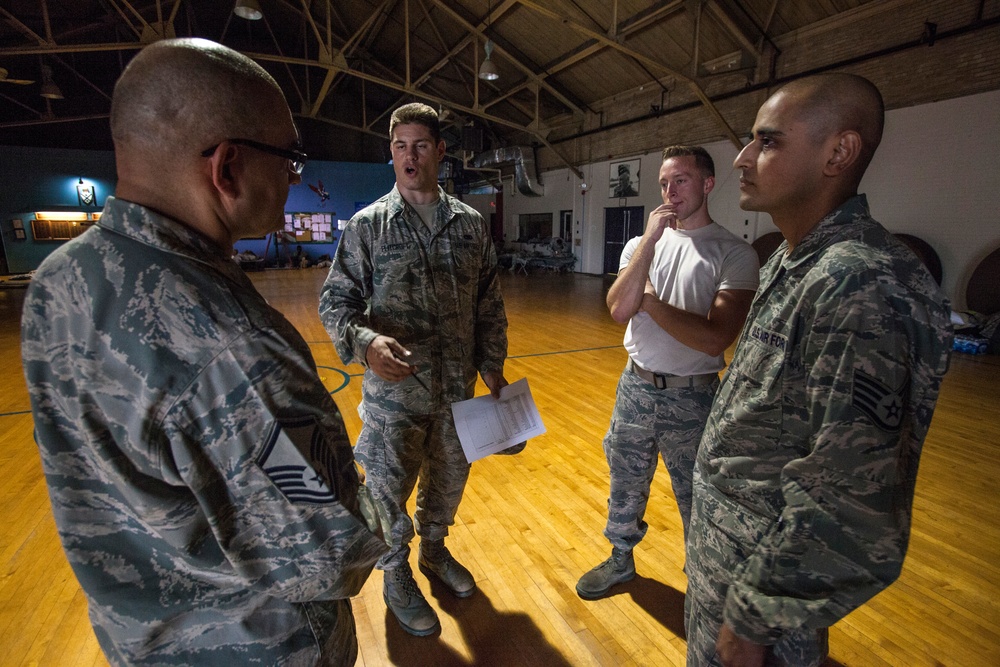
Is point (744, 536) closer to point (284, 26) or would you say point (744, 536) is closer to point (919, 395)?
point (919, 395)

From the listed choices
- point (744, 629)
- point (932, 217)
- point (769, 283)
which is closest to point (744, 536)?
point (744, 629)

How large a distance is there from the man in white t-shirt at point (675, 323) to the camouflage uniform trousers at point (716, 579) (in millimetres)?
589

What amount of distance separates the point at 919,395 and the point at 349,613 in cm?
104

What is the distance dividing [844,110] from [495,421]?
1354 mm

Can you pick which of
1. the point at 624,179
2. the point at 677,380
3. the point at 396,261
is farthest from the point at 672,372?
the point at 624,179

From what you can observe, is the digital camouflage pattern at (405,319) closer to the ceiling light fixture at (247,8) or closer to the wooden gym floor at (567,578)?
the wooden gym floor at (567,578)

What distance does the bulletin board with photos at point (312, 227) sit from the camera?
16.2 metres

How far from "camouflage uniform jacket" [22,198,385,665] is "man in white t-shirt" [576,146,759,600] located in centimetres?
122

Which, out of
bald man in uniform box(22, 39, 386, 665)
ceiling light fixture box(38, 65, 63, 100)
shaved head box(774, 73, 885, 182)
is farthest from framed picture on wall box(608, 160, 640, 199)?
ceiling light fixture box(38, 65, 63, 100)

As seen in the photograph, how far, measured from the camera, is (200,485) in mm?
617

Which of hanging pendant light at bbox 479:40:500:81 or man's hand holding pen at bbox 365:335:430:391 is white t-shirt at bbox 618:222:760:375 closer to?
man's hand holding pen at bbox 365:335:430:391

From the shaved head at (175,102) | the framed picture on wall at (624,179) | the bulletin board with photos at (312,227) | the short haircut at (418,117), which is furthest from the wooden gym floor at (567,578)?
the bulletin board with photos at (312,227)

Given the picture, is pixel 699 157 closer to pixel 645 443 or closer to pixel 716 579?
pixel 645 443

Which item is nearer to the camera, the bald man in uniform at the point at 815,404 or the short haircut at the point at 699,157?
the bald man in uniform at the point at 815,404
